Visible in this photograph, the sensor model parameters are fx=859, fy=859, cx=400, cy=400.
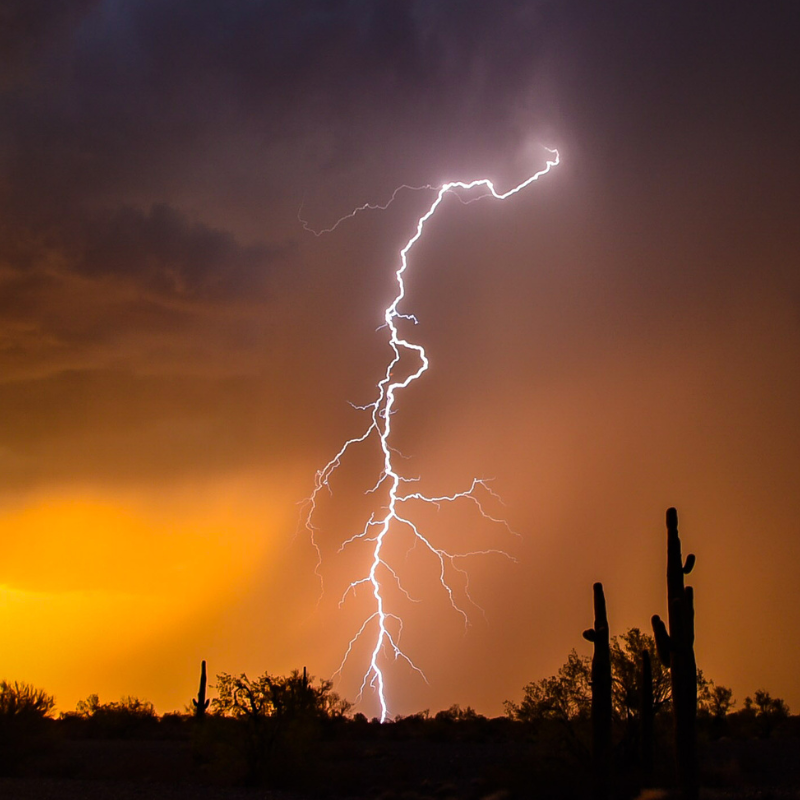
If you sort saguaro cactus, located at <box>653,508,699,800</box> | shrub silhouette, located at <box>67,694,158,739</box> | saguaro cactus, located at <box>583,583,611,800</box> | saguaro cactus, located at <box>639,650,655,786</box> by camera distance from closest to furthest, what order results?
saguaro cactus, located at <box>653,508,699,800</box> < saguaro cactus, located at <box>583,583,611,800</box> < saguaro cactus, located at <box>639,650,655,786</box> < shrub silhouette, located at <box>67,694,158,739</box>

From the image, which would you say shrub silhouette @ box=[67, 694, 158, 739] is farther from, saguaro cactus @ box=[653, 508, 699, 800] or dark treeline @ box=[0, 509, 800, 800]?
saguaro cactus @ box=[653, 508, 699, 800]

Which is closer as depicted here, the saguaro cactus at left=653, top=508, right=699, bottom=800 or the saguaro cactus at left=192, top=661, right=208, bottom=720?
the saguaro cactus at left=653, top=508, right=699, bottom=800

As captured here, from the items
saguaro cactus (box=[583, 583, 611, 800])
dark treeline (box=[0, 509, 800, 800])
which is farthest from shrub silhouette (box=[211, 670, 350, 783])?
saguaro cactus (box=[583, 583, 611, 800])

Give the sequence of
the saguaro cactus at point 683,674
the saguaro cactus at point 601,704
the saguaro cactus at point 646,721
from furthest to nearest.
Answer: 1. the saguaro cactus at point 646,721
2. the saguaro cactus at point 601,704
3. the saguaro cactus at point 683,674

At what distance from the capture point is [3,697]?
2530 cm

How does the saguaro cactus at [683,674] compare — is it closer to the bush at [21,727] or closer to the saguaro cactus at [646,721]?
the saguaro cactus at [646,721]

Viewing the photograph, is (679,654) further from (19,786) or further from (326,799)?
(19,786)

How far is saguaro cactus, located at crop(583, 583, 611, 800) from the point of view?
55.2 feet

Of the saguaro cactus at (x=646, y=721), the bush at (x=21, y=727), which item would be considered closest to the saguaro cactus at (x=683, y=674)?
the saguaro cactus at (x=646, y=721)

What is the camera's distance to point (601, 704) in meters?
16.8

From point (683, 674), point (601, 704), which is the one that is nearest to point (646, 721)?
point (601, 704)

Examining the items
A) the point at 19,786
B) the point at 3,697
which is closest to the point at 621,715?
the point at 19,786

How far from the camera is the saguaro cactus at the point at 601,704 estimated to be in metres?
16.8

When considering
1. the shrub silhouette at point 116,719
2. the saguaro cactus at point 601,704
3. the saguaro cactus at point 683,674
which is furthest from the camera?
the shrub silhouette at point 116,719
